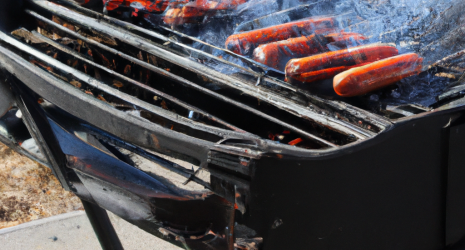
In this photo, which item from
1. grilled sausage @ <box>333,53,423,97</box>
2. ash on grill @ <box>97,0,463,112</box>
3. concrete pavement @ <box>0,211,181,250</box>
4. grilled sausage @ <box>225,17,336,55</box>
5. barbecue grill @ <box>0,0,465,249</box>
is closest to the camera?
barbecue grill @ <box>0,0,465,249</box>

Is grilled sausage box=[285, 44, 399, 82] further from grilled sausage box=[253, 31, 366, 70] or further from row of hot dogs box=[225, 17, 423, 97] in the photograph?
grilled sausage box=[253, 31, 366, 70]

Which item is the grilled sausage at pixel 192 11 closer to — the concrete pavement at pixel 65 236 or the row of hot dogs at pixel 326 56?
the row of hot dogs at pixel 326 56

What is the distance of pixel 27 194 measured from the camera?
9.27 feet

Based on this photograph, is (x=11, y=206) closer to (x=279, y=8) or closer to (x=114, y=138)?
(x=114, y=138)

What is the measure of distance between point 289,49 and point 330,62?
23cm

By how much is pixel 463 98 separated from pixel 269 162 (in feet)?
3.44

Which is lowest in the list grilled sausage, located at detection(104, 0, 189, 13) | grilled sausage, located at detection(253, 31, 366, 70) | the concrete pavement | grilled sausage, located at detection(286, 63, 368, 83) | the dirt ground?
the concrete pavement

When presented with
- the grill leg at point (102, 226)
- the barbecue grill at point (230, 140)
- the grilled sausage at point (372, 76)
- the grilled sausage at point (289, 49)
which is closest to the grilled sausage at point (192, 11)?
the barbecue grill at point (230, 140)

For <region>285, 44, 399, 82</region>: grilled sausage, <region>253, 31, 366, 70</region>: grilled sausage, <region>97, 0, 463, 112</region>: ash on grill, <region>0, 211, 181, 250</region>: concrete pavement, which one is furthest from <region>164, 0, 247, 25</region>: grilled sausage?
<region>0, 211, 181, 250</region>: concrete pavement

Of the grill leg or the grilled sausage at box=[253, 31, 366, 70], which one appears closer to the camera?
the grilled sausage at box=[253, 31, 366, 70]

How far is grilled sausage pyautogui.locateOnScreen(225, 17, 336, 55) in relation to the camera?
199 cm

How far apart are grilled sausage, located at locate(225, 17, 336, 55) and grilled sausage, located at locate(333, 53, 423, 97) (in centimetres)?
Answer: 51

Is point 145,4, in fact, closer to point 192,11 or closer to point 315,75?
point 192,11

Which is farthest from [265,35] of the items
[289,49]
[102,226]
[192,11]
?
[102,226]
